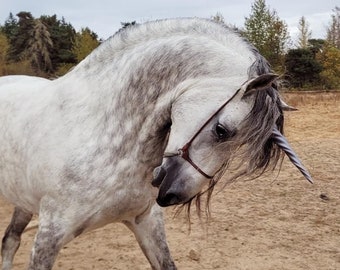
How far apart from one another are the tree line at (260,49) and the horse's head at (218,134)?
15.1m

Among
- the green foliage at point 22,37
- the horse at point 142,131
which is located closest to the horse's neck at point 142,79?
the horse at point 142,131

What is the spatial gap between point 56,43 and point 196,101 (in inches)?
1291

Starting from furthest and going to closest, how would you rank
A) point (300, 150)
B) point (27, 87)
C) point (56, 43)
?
1. point (56, 43)
2. point (300, 150)
3. point (27, 87)

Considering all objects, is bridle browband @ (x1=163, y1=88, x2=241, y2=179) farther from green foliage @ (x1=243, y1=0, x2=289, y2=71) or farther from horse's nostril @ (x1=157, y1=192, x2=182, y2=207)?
green foliage @ (x1=243, y1=0, x2=289, y2=71)

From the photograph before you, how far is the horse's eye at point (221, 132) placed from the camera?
1760 millimetres

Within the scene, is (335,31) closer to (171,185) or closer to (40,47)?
(40,47)

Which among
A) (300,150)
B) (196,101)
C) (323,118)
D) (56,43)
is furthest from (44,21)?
(196,101)

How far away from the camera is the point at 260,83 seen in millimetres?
1725

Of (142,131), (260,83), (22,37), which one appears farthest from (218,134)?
(22,37)

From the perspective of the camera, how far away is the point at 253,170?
183 centimetres

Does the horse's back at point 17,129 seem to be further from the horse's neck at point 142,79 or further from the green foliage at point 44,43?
A: the green foliage at point 44,43

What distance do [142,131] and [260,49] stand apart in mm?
20948

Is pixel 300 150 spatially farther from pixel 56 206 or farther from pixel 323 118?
pixel 56 206

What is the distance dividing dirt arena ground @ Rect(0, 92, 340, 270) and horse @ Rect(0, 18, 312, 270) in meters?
0.87
